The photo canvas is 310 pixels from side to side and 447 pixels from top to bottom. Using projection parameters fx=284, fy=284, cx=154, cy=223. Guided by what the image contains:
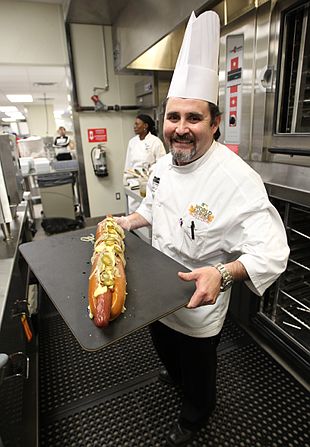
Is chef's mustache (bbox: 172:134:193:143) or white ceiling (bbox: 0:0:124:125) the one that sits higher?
white ceiling (bbox: 0:0:124:125)

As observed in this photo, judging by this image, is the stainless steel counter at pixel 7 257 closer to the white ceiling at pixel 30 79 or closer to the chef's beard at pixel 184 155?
the chef's beard at pixel 184 155

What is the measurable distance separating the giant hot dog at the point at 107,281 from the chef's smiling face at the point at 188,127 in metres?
0.50

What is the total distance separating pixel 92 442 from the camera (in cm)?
139

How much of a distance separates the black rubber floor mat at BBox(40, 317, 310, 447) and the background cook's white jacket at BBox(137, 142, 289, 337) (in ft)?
1.89

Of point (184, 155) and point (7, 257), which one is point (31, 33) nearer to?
point (7, 257)

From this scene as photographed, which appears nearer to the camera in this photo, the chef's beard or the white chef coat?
the chef's beard

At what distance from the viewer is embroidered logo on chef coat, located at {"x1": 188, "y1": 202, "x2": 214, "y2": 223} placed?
113 centimetres

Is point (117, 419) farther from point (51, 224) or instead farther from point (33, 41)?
point (33, 41)

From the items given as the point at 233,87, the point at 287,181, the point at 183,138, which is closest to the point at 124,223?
the point at 183,138

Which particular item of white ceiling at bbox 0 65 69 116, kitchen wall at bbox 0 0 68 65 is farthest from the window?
white ceiling at bbox 0 65 69 116

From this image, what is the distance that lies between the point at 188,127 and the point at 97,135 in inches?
147

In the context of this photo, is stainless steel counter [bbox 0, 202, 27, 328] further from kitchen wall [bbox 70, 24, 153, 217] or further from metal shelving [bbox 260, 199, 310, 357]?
kitchen wall [bbox 70, 24, 153, 217]

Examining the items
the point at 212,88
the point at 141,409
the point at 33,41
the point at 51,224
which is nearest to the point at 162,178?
the point at 212,88

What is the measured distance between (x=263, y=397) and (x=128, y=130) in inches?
162
